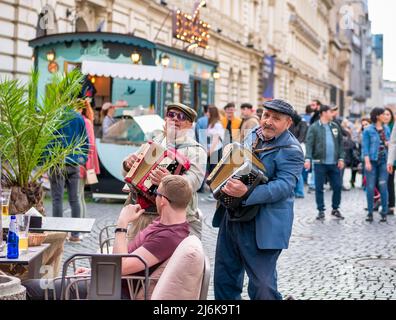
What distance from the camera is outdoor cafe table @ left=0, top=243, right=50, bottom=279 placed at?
5.23 metres

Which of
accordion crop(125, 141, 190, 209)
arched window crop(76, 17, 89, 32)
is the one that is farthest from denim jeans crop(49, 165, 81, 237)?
arched window crop(76, 17, 89, 32)

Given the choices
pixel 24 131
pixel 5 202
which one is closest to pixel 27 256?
pixel 5 202

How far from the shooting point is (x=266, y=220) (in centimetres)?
553

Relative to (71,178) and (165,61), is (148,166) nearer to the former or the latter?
(71,178)

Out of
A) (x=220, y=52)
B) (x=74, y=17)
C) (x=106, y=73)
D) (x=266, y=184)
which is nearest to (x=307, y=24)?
(x=220, y=52)

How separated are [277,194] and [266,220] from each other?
188 mm

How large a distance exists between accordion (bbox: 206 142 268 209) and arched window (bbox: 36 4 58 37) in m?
17.9

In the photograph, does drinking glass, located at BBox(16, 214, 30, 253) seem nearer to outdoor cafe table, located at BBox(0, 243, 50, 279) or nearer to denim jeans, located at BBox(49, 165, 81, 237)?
outdoor cafe table, located at BBox(0, 243, 50, 279)

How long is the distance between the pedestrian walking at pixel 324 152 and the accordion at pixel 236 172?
8092 millimetres

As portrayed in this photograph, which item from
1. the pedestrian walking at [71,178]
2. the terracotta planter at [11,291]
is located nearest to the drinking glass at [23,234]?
the terracotta planter at [11,291]

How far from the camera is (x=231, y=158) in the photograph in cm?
535

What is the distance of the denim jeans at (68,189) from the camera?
33.7 feet

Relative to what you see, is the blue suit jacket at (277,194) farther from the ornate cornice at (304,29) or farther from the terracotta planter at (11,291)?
the ornate cornice at (304,29)
